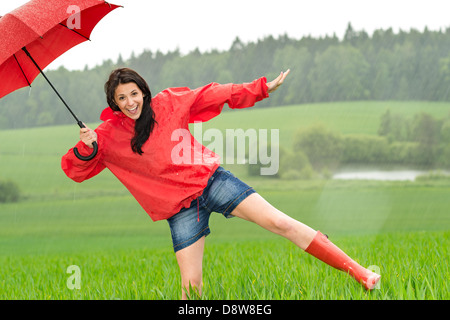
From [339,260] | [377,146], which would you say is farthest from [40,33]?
[377,146]

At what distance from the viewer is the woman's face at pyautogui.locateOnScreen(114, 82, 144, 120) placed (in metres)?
3.00

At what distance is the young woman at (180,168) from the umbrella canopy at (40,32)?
500 millimetres

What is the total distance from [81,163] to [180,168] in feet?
2.11

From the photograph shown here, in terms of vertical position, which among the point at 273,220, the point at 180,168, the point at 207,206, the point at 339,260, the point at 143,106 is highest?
the point at 143,106

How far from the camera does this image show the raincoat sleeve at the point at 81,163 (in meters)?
3.05

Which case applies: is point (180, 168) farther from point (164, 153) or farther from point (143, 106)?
point (143, 106)

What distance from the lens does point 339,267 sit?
9.94 ft

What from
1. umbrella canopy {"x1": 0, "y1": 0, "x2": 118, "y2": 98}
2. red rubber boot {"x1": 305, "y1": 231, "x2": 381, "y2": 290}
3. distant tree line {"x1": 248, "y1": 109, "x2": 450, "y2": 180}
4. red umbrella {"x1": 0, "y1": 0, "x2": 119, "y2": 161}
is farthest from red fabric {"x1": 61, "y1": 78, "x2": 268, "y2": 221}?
distant tree line {"x1": 248, "y1": 109, "x2": 450, "y2": 180}

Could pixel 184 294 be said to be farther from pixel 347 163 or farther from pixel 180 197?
pixel 347 163

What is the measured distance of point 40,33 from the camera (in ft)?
9.41

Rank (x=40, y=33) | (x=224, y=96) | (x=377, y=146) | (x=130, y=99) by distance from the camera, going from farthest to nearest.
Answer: (x=377, y=146) → (x=224, y=96) → (x=130, y=99) → (x=40, y=33)

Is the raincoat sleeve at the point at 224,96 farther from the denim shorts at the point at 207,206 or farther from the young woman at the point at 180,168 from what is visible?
the denim shorts at the point at 207,206
